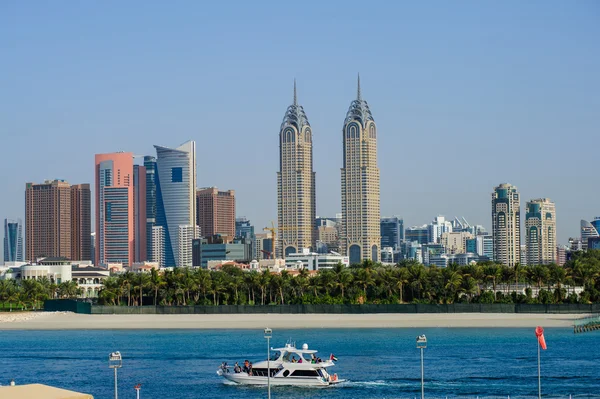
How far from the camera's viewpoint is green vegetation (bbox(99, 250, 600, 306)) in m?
130

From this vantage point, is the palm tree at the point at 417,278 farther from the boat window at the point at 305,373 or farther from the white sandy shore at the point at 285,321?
the boat window at the point at 305,373

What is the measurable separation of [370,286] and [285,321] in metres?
19.5

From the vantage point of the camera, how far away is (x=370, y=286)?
135125 millimetres

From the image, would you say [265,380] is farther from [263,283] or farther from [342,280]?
[263,283]

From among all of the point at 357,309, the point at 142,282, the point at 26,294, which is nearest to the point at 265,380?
the point at 357,309

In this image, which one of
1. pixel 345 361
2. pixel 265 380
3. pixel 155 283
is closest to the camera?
pixel 265 380

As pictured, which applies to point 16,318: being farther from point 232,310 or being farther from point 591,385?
point 591,385

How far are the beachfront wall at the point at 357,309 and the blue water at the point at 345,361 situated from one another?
1086 cm

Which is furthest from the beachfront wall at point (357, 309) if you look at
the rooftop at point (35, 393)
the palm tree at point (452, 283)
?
the rooftop at point (35, 393)

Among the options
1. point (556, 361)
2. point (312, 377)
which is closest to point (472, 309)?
point (556, 361)

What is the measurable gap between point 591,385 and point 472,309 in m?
56.4

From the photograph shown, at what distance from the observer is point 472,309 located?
120 meters

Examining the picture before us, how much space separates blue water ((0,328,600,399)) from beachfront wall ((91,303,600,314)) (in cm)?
1086

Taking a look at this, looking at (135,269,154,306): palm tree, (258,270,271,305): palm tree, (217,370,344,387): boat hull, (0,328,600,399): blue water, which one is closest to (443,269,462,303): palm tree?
(0,328,600,399): blue water
